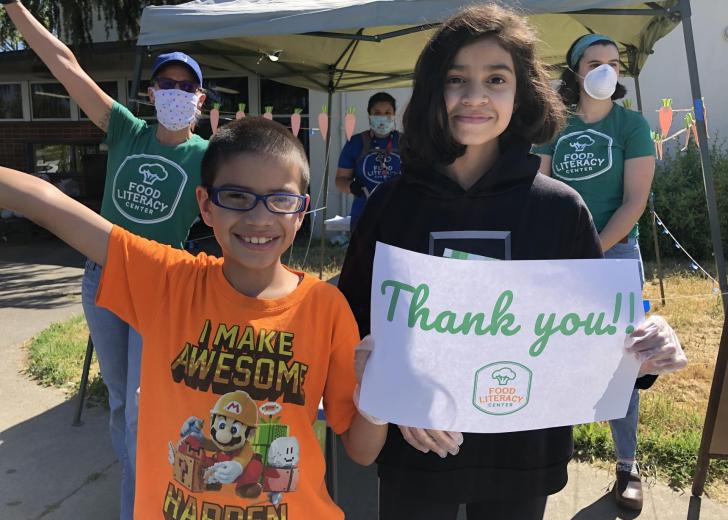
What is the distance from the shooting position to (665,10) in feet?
11.0

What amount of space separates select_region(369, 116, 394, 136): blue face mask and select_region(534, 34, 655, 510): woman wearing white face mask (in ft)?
6.90

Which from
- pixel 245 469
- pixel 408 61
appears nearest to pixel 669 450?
pixel 245 469

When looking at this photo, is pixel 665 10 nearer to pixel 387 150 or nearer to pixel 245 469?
pixel 387 150

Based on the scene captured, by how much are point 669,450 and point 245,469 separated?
2731 mm

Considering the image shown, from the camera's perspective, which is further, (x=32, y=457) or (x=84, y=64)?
(x=84, y=64)

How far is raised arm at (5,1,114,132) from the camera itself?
2.24m

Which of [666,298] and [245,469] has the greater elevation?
[245,469]

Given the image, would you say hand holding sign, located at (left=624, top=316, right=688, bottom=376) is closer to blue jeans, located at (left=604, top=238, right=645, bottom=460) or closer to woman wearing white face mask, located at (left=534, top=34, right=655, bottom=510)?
woman wearing white face mask, located at (left=534, top=34, right=655, bottom=510)

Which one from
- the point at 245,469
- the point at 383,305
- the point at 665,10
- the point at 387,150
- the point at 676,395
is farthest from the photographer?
the point at 387,150

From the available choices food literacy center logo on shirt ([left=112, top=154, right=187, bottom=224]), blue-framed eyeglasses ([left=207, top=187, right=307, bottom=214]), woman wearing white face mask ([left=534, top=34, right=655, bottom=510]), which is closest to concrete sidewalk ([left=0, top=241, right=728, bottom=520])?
woman wearing white face mask ([left=534, top=34, right=655, bottom=510])

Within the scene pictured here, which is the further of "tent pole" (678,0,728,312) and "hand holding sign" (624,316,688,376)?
"tent pole" (678,0,728,312)

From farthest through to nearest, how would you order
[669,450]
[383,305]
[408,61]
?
[408,61] → [669,450] → [383,305]

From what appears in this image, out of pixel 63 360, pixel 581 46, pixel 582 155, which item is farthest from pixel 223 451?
pixel 63 360

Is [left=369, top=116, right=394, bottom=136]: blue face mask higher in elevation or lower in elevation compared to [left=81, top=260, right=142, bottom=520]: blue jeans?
higher
